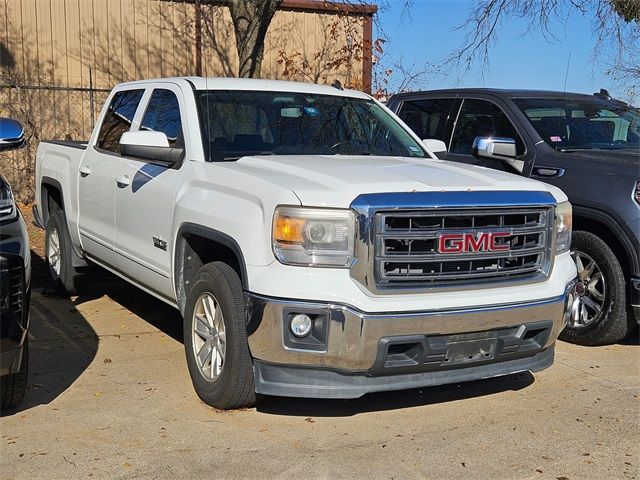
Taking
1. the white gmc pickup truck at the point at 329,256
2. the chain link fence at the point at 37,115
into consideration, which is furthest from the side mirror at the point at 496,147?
the chain link fence at the point at 37,115

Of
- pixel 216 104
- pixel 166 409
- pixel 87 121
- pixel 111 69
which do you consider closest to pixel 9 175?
pixel 87 121

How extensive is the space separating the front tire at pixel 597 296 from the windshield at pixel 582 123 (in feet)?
2.98

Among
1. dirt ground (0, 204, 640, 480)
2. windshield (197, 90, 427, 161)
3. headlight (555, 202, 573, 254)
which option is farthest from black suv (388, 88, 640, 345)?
headlight (555, 202, 573, 254)

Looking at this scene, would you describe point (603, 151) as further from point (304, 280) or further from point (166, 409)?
point (166, 409)

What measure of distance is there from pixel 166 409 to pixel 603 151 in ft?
13.0

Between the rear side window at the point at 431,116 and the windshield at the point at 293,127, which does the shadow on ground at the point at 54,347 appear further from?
the rear side window at the point at 431,116

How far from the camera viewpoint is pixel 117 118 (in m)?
6.15

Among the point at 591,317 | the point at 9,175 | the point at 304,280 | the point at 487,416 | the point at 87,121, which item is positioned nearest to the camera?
the point at 304,280

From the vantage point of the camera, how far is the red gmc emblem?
3.76 m

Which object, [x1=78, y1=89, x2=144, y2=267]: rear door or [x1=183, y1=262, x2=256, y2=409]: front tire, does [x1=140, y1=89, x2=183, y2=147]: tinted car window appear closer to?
[x1=78, y1=89, x2=144, y2=267]: rear door

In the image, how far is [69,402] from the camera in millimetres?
4371

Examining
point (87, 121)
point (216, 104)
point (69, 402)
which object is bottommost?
point (69, 402)

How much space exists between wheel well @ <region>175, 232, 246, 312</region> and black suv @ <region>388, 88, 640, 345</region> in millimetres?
2130

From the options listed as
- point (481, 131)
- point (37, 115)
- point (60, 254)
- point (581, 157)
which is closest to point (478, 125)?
point (481, 131)
